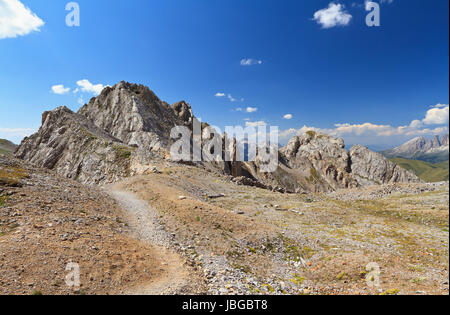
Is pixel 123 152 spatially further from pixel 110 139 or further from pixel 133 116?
pixel 133 116

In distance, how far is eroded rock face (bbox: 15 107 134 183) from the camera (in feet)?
188

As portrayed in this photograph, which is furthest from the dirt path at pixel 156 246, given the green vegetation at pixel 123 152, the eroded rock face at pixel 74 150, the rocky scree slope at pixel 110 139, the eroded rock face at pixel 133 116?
the eroded rock face at pixel 133 116

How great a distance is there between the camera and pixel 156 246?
17.2 m

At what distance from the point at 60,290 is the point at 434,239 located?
3100cm

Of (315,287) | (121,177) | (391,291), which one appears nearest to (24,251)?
(315,287)

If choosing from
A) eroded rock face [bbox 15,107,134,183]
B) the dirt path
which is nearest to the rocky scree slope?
eroded rock face [bbox 15,107,134,183]

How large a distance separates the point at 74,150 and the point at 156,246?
6928 cm

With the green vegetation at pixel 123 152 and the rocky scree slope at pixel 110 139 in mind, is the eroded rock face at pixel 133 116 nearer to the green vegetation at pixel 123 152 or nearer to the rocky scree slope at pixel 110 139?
the rocky scree slope at pixel 110 139

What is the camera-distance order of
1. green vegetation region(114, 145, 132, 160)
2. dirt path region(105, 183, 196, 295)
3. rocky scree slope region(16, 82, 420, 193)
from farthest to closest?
1. rocky scree slope region(16, 82, 420, 193)
2. green vegetation region(114, 145, 132, 160)
3. dirt path region(105, 183, 196, 295)

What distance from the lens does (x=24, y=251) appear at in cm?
1113

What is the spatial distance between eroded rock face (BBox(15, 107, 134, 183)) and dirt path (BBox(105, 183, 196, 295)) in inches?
1145

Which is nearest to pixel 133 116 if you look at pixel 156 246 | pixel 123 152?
pixel 123 152

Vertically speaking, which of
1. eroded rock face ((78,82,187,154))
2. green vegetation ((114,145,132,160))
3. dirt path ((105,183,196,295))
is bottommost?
dirt path ((105,183,196,295))

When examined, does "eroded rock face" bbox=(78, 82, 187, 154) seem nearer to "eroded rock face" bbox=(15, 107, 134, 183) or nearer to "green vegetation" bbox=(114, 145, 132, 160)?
"eroded rock face" bbox=(15, 107, 134, 183)
